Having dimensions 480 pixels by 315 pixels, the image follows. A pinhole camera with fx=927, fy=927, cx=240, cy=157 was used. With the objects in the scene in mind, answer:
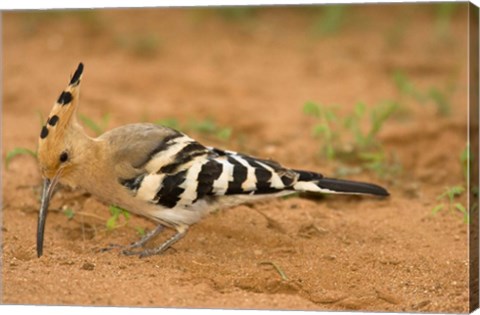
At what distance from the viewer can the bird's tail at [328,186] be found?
4.55m

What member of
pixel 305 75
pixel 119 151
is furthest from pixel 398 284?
pixel 305 75

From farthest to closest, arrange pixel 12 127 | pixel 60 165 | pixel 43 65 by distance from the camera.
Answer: pixel 43 65 → pixel 12 127 → pixel 60 165

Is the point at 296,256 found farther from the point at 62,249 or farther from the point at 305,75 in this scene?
the point at 305,75

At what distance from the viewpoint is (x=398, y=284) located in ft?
12.7

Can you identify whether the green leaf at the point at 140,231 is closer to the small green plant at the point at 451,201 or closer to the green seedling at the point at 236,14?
the small green plant at the point at 451,201

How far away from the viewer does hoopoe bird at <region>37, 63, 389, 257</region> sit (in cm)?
434

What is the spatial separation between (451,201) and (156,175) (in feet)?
5.14

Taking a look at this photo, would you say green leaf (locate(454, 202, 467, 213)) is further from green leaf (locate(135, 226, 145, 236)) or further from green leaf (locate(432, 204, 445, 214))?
green leaf (locate(135, 226, 145, 236))

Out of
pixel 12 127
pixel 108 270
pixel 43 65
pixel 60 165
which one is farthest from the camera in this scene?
pixel 43 65

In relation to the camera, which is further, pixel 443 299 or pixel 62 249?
pixel 62 249

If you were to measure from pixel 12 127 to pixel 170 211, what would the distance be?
231cm

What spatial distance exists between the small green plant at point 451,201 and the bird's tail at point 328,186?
0.36 metres

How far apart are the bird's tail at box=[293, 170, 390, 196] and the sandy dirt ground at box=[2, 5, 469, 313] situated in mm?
239

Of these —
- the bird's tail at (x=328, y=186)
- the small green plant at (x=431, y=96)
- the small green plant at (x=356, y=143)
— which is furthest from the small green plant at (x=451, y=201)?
the small green plant at (x=431, y=96)
